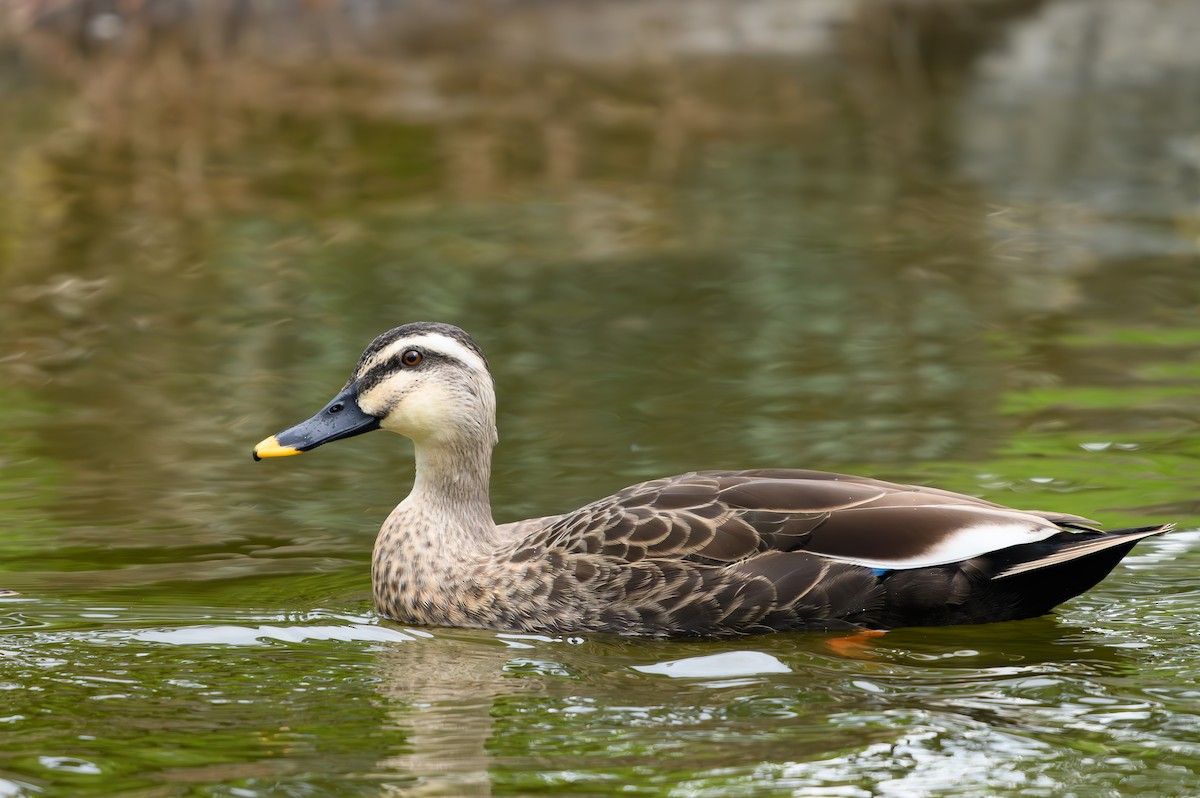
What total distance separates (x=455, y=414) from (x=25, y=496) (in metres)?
3.11

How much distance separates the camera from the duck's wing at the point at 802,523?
7.84 meters

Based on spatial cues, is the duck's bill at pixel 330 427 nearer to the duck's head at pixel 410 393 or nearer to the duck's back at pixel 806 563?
the duck's head at pixel 410 393

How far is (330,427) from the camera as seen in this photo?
8750 mm

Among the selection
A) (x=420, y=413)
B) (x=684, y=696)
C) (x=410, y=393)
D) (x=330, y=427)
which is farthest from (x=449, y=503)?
(x=684, y=696)

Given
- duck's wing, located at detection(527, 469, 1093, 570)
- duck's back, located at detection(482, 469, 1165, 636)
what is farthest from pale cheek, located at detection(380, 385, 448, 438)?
duck's back, located at detection(482, 469, 1165, 636)

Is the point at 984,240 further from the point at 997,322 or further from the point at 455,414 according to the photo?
the point at 455,414

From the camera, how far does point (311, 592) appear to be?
898 centimetres

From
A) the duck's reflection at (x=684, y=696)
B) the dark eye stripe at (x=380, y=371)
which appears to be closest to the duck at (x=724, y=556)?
the dark eye stripe at (x=380, y=371)

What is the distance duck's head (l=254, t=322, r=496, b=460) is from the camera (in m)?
8.71

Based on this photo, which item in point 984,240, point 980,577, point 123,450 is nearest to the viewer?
point 980,577

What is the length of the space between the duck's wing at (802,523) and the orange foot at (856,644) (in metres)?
0.30

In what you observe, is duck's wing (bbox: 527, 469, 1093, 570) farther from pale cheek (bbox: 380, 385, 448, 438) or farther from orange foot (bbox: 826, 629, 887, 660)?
pale cheek (bbox: 380, 385, 448, 438)

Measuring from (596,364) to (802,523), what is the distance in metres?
5.40

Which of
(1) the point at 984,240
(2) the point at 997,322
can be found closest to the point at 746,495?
(2) the point at 997,322
